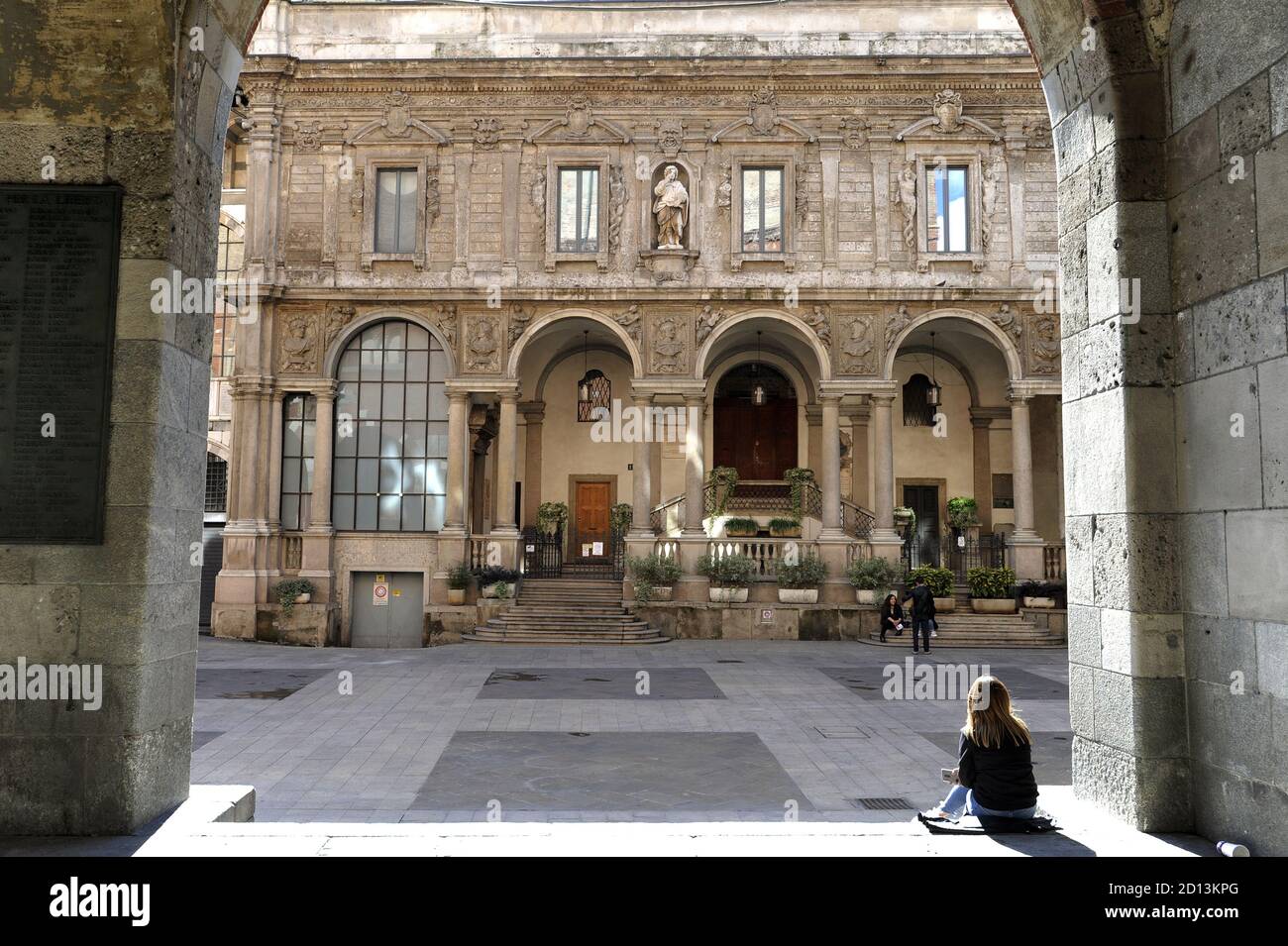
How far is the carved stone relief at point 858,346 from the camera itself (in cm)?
2236

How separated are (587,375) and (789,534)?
7.34 meters

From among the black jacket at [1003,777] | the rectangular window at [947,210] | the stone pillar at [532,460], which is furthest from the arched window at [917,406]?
the black jacket at [1003,777]

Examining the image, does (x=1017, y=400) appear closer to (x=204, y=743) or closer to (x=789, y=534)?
(x=789, y=534)

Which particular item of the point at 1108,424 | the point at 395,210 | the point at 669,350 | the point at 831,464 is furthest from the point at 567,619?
Result: the point at 1108,424

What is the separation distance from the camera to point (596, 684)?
1412cm

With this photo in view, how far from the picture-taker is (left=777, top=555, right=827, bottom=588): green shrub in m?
21.5

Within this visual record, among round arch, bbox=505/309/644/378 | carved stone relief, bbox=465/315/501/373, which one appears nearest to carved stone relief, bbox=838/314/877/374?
round arch, bbox=505/309/644/378

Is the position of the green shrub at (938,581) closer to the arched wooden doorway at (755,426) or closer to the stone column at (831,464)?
the stone column at (831,464)

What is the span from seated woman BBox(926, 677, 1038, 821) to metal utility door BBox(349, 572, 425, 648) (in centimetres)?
1840

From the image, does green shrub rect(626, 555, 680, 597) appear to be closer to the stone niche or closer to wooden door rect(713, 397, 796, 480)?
wooden door rect(713, 397, 796, 480)

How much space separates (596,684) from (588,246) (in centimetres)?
1245

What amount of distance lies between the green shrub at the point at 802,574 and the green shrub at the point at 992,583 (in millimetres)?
3687

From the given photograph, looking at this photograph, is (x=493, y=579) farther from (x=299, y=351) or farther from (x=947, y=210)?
(x=947, y=210)

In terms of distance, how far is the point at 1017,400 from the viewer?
73.5ft
